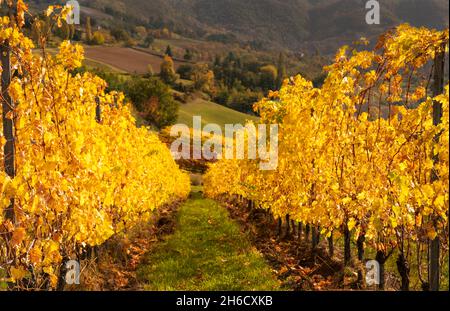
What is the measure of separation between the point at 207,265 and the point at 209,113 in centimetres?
9480

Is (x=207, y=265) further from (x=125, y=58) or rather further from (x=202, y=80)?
(x=125, y=58)

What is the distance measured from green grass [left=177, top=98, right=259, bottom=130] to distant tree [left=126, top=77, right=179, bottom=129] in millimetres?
8277

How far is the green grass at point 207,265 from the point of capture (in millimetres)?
9383

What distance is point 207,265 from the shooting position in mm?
11367

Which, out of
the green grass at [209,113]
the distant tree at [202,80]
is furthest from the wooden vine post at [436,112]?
the distant tree at [202,80]

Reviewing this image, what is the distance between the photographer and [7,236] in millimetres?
5535

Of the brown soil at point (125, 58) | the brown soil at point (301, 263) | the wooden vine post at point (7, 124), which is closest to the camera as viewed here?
the wooden vine post at point (7, 124)

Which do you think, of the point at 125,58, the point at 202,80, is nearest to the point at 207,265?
the point at 202,80

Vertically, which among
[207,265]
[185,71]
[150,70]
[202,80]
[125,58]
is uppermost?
[125,58]

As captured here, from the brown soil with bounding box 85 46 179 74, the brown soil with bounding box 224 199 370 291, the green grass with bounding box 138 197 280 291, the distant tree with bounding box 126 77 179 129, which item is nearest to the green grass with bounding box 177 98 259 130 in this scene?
the distant tree with bounding box 126 77 179 129

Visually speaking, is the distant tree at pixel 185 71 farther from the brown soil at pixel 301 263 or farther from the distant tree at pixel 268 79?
the brown soil at pixel 301 263

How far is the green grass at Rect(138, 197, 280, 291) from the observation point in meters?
9.38

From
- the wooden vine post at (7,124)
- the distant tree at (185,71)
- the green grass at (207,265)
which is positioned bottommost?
the green grass at (207,265)

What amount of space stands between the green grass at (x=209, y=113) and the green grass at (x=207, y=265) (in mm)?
78981
